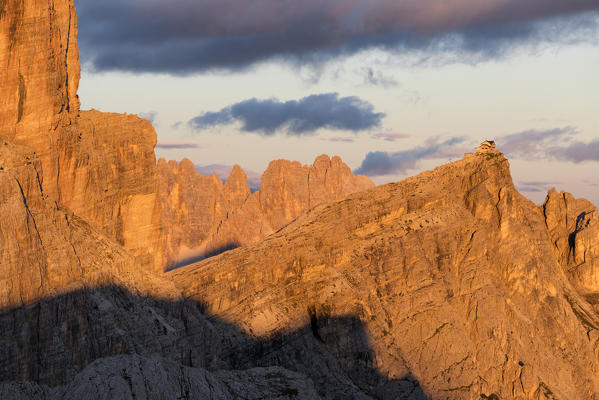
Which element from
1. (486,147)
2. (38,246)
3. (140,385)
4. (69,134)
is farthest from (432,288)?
(38,246)

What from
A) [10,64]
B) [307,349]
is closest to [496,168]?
[307,349]

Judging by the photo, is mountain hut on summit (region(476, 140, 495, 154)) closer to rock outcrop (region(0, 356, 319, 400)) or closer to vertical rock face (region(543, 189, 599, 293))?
vertical rock face (region(543, 189, 599, 293))

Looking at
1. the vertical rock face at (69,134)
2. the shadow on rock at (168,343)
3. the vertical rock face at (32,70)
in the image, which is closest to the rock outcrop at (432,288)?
the shadow on rock at (168,343)

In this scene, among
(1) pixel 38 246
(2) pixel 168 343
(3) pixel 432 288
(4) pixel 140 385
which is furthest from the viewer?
(3) pixel 432 288

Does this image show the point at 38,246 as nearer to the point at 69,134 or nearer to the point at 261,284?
the point at 69,134

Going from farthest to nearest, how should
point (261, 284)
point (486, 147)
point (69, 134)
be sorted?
1. point (486, 147)
2. point (261, 284)
3. point (69, 134)

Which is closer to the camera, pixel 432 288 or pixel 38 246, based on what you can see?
pixel 38 246

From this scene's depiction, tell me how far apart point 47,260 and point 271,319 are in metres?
42.3

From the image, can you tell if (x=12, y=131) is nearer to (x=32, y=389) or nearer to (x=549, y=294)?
(x=32, y=389)

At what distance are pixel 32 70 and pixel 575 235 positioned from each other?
134 metres

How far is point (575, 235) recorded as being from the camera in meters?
182

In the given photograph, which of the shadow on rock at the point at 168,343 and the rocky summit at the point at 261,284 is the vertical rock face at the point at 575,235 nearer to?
the rocky summit at the point at 261,284

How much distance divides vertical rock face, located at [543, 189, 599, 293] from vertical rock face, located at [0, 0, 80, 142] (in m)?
128

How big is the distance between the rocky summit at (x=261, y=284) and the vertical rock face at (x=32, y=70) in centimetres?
17
